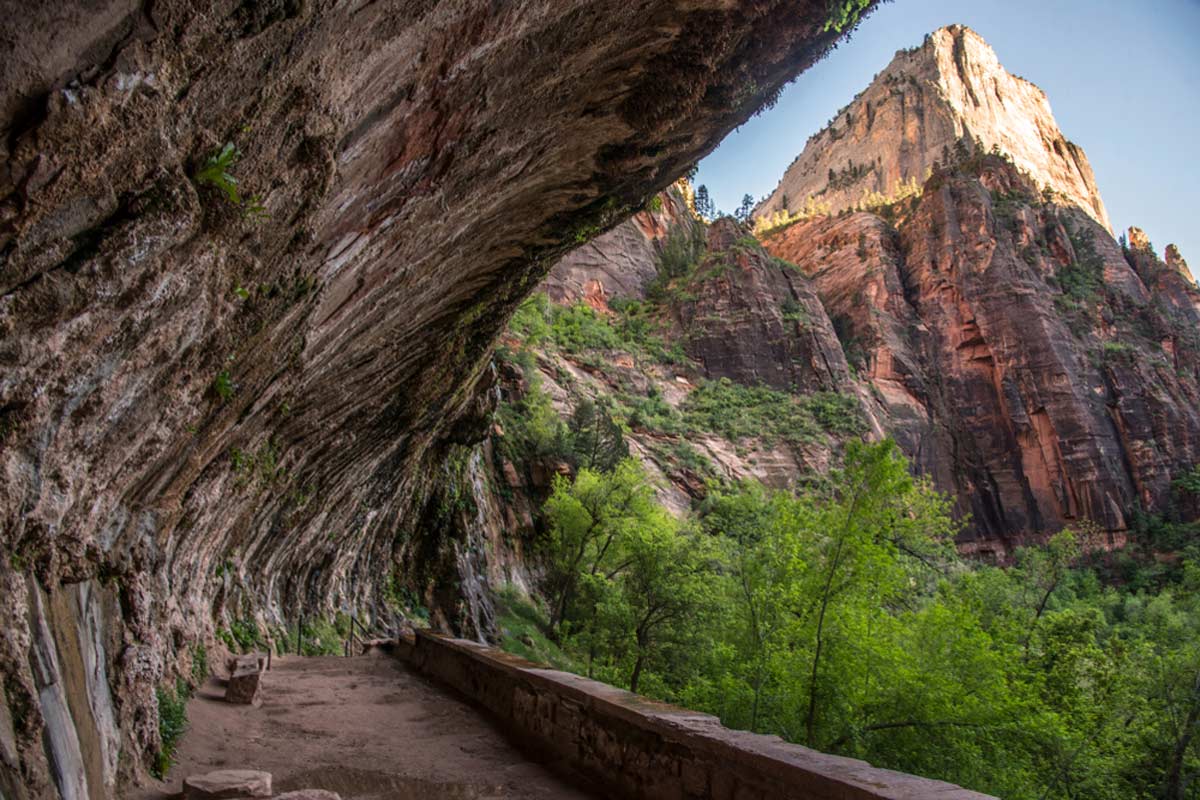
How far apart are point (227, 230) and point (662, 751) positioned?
4.01 metres

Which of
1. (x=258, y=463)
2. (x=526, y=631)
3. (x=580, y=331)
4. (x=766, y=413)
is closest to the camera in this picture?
(x=258, y=463)

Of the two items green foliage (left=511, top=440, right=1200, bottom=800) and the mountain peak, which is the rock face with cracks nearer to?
green foliage (left=511, top=440, right=1200, bottom=800)

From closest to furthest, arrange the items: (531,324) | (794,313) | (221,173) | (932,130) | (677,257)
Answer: (221,173)
(531,324)
(794,313)
(677,257)
(932,130)

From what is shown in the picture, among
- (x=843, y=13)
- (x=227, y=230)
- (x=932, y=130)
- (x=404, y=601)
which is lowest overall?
(x=404, y=601)

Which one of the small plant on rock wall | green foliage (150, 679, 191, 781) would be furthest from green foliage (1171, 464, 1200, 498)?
green foliage (150, 679, 191, 781)

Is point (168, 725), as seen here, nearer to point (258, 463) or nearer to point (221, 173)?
point (258, 463)

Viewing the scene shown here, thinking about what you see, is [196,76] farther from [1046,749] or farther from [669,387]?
[669,387]

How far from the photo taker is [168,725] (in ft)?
17.0

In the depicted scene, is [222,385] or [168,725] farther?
[168,725]

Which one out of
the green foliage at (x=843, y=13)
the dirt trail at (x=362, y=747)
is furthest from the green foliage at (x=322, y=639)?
the green foliage at (x=843, y=13)

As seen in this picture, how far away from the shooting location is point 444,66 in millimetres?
4512

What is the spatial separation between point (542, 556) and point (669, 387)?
24457 mm

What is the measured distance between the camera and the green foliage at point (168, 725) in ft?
15.0

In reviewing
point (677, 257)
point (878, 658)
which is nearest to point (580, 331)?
point (677, 257)
